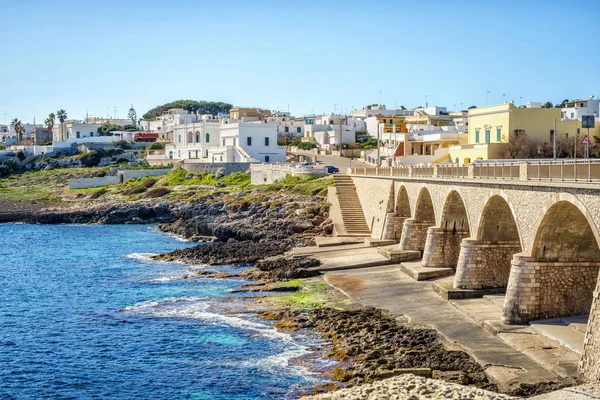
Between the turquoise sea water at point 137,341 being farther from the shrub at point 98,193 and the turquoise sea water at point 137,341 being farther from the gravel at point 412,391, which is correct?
the shrub at point 98,193

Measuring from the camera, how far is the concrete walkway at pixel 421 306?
24.3 m

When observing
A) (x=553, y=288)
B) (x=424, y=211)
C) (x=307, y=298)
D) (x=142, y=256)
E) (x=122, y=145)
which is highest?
(x=122, y=145)

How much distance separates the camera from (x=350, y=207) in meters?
63.8

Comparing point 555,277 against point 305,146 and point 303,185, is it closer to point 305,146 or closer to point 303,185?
point 303,185

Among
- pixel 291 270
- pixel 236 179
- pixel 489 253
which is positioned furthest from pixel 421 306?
pixel 236 179

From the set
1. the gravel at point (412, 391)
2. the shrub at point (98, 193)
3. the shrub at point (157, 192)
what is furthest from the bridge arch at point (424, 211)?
the shrub at point (98, 193)

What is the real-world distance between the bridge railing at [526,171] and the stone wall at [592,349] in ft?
13.8

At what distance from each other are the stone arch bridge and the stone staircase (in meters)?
17.5

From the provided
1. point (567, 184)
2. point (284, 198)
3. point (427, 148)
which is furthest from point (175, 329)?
point (427, 148)

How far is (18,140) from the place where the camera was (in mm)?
167125

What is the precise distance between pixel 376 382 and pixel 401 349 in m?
5.45

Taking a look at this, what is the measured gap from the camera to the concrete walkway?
2428 cm

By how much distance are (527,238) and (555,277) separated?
184 centimetres

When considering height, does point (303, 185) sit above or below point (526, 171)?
A: below
